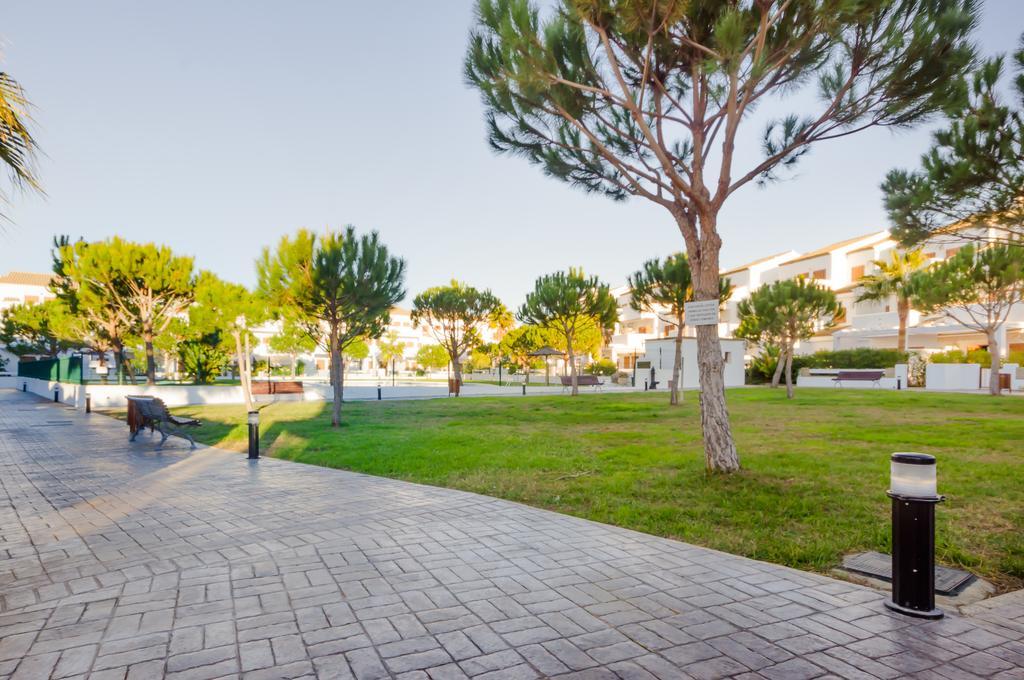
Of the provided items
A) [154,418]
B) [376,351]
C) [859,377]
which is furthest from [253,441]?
[376,351]

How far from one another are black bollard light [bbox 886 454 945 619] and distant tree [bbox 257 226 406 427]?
12760 millimetres

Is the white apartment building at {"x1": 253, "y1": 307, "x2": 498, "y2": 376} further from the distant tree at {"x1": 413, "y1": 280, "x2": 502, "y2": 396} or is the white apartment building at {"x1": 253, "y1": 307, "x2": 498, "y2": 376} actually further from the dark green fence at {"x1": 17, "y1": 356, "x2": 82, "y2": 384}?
the dark green fence at {"x1": 17, "y1": 356, "x2": 82, "y2": 384}

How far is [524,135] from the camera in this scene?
823 centimetres

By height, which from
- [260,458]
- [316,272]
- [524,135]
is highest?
[524,135]

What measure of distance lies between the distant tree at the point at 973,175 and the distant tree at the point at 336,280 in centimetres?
1144

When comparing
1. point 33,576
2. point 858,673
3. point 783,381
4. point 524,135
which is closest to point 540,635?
point 858,673

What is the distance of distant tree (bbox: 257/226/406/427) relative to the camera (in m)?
15.3

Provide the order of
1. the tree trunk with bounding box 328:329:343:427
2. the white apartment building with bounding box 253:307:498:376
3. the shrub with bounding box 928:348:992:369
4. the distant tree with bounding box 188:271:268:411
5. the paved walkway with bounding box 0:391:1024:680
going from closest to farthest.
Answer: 1. the paved walkway with bounding box 0:391:1024:680
2. the tree trunk with bounding box 328:329:343:427
3. the distant tree with bounding box 188:271:268:411
4. the shrub with bounding box 928:348:992:369
5. the white apartment building with bounding box 253:307:498:376

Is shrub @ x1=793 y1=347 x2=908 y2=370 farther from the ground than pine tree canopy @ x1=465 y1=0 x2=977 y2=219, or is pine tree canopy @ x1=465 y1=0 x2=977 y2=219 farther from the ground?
pine tree canopy @ x1=465 y1=0 x2=977 y2=219

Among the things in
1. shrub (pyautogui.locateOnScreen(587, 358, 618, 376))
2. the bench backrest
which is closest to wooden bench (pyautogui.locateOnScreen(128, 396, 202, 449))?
the bench backrest

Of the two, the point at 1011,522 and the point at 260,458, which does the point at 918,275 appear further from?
the point at 260,458

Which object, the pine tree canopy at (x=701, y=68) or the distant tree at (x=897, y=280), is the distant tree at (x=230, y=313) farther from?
the distant tree at (x=897, y=280)

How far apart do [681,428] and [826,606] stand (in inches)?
352

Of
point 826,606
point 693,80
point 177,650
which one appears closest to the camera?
point 177,650
